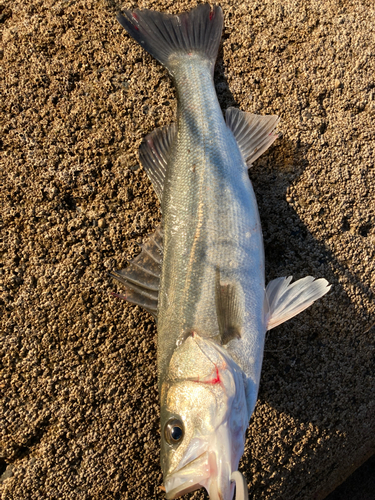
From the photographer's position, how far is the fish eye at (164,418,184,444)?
179cm

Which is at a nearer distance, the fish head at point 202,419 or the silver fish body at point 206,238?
the fish head at point 202,419

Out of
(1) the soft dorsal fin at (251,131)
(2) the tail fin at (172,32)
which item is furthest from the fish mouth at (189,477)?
(2) the tail fin at (172,32)

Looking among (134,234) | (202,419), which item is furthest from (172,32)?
(202,419)

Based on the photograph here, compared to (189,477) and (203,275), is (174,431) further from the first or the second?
(203,275)

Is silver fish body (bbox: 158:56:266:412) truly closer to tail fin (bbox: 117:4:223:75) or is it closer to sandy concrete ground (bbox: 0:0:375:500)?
sandy concrete ground (bbox: 0:0:375:500)

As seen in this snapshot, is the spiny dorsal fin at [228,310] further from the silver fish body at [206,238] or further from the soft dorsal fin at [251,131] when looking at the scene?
the soft dorsal fin at [251,131]

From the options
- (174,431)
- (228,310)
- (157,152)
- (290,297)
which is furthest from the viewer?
(157,152)

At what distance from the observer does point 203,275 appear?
2076mm

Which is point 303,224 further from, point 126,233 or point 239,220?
point 126,233

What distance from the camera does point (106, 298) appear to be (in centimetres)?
248

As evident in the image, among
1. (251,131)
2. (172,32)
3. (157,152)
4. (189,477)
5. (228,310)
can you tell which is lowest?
(189,477)

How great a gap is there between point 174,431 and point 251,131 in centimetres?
190

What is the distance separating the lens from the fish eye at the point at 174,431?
1792mm

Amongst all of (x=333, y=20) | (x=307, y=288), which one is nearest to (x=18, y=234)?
(x=307, y=288)
